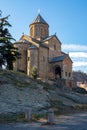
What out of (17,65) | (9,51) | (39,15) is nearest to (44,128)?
(9,51)

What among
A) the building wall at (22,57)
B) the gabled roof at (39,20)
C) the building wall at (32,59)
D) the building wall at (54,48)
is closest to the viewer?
the building wall at (32,59)

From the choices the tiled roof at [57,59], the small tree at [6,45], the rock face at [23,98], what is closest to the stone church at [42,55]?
the tiled roof at [57,59]

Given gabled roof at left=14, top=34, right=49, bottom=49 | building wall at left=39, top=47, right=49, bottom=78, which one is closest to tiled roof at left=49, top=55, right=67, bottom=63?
building wall at left=39, top=47, right=49, bottom=78

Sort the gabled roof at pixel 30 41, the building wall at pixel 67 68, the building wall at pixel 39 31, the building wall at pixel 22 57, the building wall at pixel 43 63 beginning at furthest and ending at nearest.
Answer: the building wall at pixel 39 31 → the building wall at pixel 67 68 → the gabled roof at pixel 30 41 → the building wall at pixel 22 57 → the building wall at pixel 43 63

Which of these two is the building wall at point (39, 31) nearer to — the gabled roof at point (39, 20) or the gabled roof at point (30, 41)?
the gabled roof at point (39, 20)

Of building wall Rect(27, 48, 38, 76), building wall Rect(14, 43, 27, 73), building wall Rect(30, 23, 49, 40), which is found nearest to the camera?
building wall Rect(27, 48, 38, 76)

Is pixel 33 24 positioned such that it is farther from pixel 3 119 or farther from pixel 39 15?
pixel 3 119

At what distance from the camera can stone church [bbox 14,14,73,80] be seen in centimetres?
5347

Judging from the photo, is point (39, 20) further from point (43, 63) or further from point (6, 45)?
point (6, 45)

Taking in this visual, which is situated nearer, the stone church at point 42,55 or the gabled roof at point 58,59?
the stone church at point 42,55

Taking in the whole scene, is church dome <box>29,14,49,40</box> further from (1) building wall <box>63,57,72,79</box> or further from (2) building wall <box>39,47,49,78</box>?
(1) building wall <box>63,57,72,79</box>

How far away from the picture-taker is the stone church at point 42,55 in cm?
5347

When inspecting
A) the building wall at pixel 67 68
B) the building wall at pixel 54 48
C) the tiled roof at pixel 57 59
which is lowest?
the building wall at pixel 67 68

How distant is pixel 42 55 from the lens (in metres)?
54.6
